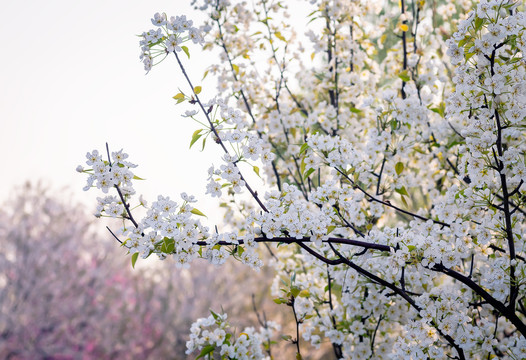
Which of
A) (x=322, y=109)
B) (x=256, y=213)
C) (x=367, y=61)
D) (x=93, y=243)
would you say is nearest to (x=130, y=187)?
(x=256, y=213)

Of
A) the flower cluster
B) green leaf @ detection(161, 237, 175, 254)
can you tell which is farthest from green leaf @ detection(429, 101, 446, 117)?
green leaf @ detection(161, 237, 175, 254)

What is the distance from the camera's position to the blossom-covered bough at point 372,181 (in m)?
1.77

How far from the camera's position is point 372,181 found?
2822 millimetres

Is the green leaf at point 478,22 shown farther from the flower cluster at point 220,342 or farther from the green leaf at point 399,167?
the flower cluster at point 220,342

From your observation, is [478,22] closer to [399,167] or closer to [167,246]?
[399,167]

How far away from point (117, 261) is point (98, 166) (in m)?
13.5

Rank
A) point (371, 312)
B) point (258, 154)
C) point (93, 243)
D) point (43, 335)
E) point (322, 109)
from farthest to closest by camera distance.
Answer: point (93, 243) < point (43, 335) < point (322, 109) < point (371, 312) < point (258, 154)

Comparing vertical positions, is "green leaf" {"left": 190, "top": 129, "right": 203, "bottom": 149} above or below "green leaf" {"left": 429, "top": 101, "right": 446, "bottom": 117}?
below

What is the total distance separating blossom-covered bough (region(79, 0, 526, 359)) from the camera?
1769 mm

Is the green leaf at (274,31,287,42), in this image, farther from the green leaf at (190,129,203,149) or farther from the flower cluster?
the flower cluster

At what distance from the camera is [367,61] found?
3.45 m

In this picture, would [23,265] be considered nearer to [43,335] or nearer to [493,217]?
[43,335]

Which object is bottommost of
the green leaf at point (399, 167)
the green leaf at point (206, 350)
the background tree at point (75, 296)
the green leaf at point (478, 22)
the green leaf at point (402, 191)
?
the green leaf at point (206, 350)

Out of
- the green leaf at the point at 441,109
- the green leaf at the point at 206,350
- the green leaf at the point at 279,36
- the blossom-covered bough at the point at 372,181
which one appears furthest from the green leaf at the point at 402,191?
the green leaf at the point at 279,36
